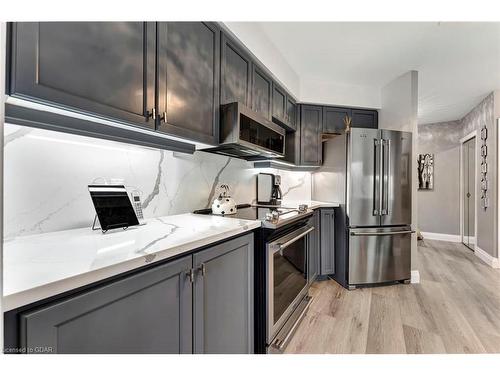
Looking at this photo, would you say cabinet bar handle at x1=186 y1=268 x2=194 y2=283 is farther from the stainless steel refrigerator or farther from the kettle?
the stainless steel refrigerator

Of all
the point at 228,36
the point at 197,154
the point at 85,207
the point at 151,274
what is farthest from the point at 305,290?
the point at 228,36

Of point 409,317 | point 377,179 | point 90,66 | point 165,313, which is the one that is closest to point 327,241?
point 377,179

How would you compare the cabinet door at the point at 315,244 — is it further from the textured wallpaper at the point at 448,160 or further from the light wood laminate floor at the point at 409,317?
the textured wallpaper at the point at 448,160

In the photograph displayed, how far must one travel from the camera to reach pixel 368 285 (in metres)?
2.62

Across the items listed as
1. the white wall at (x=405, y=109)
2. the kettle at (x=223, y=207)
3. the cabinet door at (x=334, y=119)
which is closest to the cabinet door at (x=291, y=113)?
the cabinet door at (x=334, y=119)

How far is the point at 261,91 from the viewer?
2.18 m

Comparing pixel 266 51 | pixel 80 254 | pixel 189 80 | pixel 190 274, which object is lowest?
pixel 190 274

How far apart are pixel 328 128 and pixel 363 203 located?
1221 millimetres

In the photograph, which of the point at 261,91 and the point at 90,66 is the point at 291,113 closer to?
the point at 261,91

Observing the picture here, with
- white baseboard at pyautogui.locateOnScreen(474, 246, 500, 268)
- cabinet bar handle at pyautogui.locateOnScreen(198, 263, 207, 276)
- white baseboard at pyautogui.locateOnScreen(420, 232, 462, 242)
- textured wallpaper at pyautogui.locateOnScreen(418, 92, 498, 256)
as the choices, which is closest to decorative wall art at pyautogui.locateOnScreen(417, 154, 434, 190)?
textured wallpaper at pyautogui.locateOnScreen(418, 92, 498, 256)

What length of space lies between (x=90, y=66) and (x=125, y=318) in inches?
35.7

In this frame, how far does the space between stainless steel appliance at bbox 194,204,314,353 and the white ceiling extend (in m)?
1.75

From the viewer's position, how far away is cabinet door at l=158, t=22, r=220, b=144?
1.16 meters
